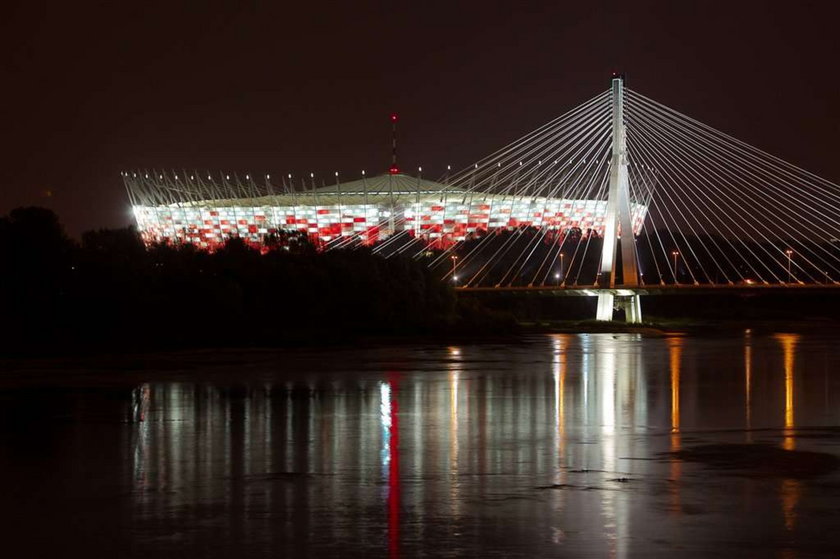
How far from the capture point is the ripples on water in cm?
984

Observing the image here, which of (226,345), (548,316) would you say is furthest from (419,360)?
(548,316)

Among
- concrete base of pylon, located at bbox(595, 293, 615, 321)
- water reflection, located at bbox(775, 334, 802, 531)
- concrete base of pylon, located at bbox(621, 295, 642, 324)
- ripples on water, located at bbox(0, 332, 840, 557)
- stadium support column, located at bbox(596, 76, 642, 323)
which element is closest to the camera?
ripples on water, located at bbox(0, 332, 840, 557)

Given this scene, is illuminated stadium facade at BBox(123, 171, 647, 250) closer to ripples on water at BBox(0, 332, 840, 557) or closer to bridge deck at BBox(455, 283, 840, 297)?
bridge deck at BBox(455, 283, 840, 297)

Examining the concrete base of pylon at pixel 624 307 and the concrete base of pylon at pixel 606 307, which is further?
the concrete base of pylon at pixel 606 307

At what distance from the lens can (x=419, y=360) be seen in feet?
108

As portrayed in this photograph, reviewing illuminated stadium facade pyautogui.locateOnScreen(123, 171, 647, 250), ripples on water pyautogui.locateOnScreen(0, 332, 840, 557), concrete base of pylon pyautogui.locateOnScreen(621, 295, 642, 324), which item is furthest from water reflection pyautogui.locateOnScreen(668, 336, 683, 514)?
illuminated stadium facade pyautogui.locateOnScreen(123, 171, 647, 250)

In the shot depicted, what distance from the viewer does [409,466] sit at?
43.7 feet

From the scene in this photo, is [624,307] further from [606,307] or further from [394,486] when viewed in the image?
[394,486]

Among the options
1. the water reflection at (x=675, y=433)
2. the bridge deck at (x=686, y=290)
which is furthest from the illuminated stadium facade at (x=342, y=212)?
the water reflection at (x=675, y=433)

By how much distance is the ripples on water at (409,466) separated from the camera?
32.3ft

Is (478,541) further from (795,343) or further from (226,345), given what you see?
(795,343)

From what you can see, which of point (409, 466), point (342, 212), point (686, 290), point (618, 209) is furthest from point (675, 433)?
point (342, 212)

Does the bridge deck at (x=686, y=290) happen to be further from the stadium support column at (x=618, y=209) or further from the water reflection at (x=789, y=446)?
the water reflection at (x=789, y=446)

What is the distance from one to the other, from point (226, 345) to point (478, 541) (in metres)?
29.5
